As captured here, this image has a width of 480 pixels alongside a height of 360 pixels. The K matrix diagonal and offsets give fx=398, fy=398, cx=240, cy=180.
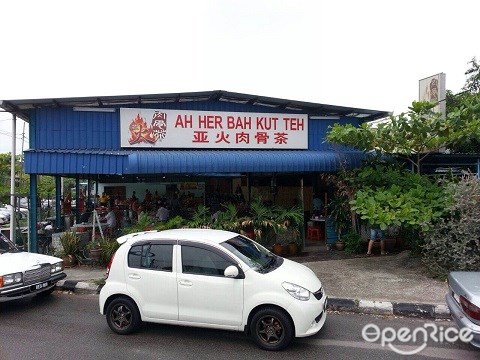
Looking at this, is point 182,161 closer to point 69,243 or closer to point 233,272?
point 69,243

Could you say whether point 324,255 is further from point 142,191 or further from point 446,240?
point 142,191

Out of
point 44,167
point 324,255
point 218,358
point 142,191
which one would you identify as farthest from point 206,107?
point 142,191

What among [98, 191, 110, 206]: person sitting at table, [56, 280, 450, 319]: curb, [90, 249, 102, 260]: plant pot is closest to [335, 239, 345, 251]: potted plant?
[56, 280, 450, 319]: curb

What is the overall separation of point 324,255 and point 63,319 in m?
6.86

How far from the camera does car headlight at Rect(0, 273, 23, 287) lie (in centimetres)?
663

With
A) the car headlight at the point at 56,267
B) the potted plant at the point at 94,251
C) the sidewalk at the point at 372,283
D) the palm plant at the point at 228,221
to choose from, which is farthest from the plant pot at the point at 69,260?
the palm plant at the point at 228,221

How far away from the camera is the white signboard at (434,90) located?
12758 mm

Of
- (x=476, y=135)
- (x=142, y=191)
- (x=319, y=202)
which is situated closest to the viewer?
(x=476, y=135)

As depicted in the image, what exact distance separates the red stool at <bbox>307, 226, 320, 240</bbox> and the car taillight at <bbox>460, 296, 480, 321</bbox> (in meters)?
8.61

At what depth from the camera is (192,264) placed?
555cm

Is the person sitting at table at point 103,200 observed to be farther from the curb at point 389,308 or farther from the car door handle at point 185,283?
the car door handle at point 185,283

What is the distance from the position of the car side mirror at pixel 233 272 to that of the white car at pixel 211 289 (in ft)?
0.04

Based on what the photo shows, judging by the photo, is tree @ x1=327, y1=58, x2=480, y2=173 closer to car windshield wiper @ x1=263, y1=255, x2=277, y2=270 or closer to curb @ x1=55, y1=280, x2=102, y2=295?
car windshield wiper @ x1=263, y1=255, x2=277, y2=270

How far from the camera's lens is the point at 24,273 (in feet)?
22.6
